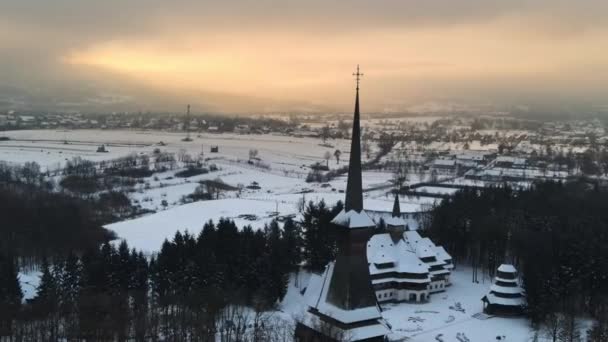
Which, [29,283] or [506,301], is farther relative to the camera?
[29,283]

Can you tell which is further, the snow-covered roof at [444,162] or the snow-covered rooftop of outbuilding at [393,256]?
the snow-covered roof at [444,162]

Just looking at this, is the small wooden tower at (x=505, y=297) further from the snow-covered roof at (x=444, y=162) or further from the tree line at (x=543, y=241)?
the snow-covered roof at (x=444, y=162)

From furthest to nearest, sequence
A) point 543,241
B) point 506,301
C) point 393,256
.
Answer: point 543,241 → point 393,256 → point 506,301

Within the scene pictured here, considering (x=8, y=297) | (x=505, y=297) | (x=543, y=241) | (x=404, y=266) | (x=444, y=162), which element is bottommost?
(x=505, y=297)

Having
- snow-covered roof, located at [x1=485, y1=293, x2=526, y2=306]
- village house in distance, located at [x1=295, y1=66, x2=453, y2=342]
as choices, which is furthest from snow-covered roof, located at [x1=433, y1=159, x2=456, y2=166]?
village house in distance, located at [x1=295, y1=66, x2=453, y2=342]

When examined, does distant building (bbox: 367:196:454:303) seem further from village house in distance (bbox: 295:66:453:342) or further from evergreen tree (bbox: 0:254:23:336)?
evergreen tree (bbox: 0:254:23:336)

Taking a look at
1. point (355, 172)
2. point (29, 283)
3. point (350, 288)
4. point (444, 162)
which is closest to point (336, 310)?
point (350, 288)

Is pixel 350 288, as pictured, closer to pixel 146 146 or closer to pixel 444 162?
pixel 444 162

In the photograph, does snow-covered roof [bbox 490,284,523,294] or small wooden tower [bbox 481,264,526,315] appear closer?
small wooden tower [bbox 481,264,526,315]

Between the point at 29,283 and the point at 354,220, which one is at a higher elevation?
the point at 354,220

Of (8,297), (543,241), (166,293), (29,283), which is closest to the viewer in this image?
(8,297)

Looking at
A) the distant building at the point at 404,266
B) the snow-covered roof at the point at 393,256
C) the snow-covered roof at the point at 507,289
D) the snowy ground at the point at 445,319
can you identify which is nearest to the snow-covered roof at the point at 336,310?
the snowy ground at the point at 445,319
